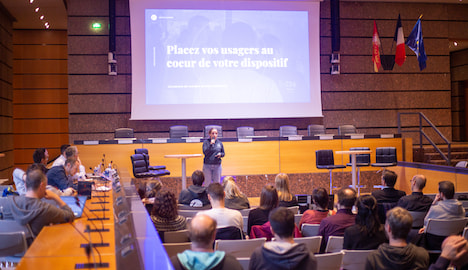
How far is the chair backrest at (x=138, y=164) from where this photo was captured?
7.49m

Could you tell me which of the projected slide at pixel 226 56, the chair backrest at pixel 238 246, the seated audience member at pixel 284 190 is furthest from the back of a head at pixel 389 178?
the projected slide at pixel 226 56

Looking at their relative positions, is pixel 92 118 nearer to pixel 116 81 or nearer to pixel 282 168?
pixel 116 81

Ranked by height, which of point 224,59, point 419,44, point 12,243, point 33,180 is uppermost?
point 419,44

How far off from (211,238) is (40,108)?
1287cm

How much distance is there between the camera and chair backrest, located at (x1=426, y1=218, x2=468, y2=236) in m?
3.53

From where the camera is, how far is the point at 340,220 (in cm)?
338

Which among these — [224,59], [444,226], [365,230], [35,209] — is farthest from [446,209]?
[224,59]

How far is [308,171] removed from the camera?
9.02 meters

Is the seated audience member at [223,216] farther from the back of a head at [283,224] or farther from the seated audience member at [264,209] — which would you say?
the back of a head at [283,224]

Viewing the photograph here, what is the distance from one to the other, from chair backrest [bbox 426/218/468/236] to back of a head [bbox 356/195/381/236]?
30.1 inches

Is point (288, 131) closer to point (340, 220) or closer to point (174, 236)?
point (340, 220)

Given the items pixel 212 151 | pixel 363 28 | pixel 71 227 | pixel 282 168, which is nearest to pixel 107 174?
pixel 212 151

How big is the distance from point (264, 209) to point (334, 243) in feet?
2.66

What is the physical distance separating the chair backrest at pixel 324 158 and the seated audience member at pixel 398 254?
233 inches
